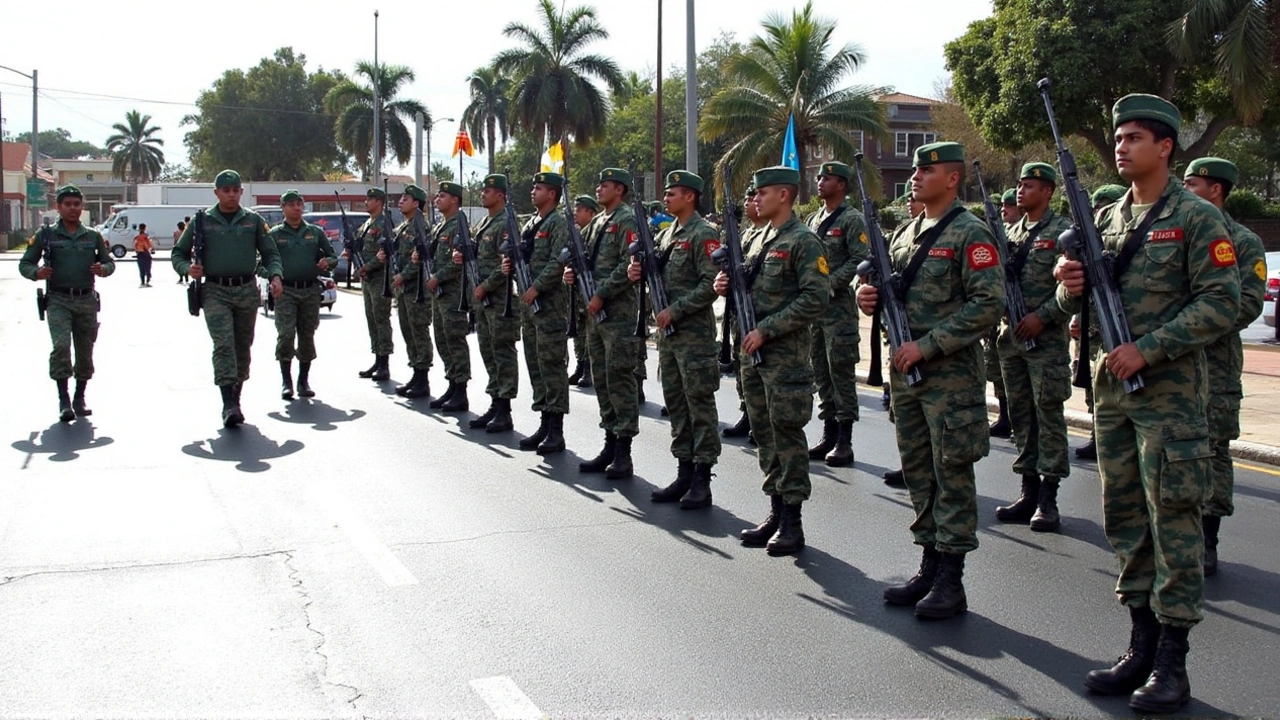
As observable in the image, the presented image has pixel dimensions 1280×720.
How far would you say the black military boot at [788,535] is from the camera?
6480mm

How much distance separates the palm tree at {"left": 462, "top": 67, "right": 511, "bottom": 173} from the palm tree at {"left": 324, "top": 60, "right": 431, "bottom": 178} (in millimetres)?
6966

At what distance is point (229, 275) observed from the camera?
10.9 metres

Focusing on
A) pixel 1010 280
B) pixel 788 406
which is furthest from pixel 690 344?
pixel 1010 280

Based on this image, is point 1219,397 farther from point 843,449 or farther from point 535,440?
point 535,440

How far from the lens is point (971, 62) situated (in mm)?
26219

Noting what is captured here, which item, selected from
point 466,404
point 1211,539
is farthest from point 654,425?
point 1211,539

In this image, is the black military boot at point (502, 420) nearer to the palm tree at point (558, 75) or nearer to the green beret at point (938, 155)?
the green beret at point (938, 155)

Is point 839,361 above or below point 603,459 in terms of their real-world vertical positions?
above

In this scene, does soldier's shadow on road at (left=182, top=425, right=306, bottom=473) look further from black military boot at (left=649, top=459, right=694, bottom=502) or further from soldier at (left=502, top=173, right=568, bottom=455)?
black military boot at (left=649, top=459, right=694, bottom=502)

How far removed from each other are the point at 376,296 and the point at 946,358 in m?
9.27

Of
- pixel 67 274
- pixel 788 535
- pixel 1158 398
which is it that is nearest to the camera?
pixel 1158 398

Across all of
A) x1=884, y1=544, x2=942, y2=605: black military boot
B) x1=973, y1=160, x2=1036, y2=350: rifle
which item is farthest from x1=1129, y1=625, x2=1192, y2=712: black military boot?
x1=973, y1=160, x2=1036, y2=350: rifle

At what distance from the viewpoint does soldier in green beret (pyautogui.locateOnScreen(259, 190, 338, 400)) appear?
12.4 meters

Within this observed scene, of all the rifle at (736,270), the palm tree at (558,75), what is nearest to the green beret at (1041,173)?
the rifle at (736,270)
